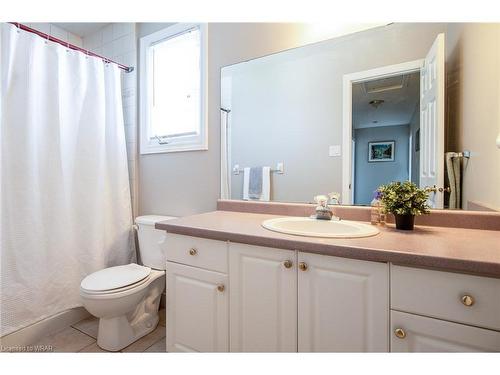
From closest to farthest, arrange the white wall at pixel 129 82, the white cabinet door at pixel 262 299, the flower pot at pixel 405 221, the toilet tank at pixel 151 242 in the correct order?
the white cabinet door at pixel 262 299
the flower pot at pixel 405 221
the toilet tank at pixel 151 242
the white wall at pixel 129 82

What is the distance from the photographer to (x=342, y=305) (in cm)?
84

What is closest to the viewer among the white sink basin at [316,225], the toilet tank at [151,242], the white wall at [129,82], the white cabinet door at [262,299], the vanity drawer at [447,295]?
the vanity drawer at [447,295]

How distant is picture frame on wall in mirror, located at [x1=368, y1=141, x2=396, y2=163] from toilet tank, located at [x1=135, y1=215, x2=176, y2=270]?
4.54ft

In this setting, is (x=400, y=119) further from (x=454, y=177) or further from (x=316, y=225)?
(x=316, y=225)

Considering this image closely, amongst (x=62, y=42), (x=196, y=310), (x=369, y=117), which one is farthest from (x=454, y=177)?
(x=62, y=42)

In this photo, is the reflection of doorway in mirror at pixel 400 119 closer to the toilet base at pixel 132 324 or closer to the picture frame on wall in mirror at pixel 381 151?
the picture frame on wall in mirror at pixel 381 151

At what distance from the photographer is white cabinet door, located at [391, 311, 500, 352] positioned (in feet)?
2.21

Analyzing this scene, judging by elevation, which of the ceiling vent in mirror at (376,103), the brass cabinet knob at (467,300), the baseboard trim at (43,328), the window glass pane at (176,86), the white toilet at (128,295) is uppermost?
the window glass pane at (176,86)

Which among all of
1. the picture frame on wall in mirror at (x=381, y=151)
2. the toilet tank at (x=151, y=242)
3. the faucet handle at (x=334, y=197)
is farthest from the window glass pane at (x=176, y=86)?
the picture frame on wall in mirror at (x=381, y=151)

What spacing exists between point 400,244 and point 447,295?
0.58ft

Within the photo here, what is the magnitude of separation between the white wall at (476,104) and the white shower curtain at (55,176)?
208 centimetres

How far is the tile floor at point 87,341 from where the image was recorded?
148cm

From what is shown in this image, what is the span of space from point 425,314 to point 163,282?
1.56 meters

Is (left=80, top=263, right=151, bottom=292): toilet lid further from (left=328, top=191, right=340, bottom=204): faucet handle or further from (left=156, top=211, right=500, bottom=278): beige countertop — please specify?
(left=328, top=191, right=340, bottom=204): faucet handle
